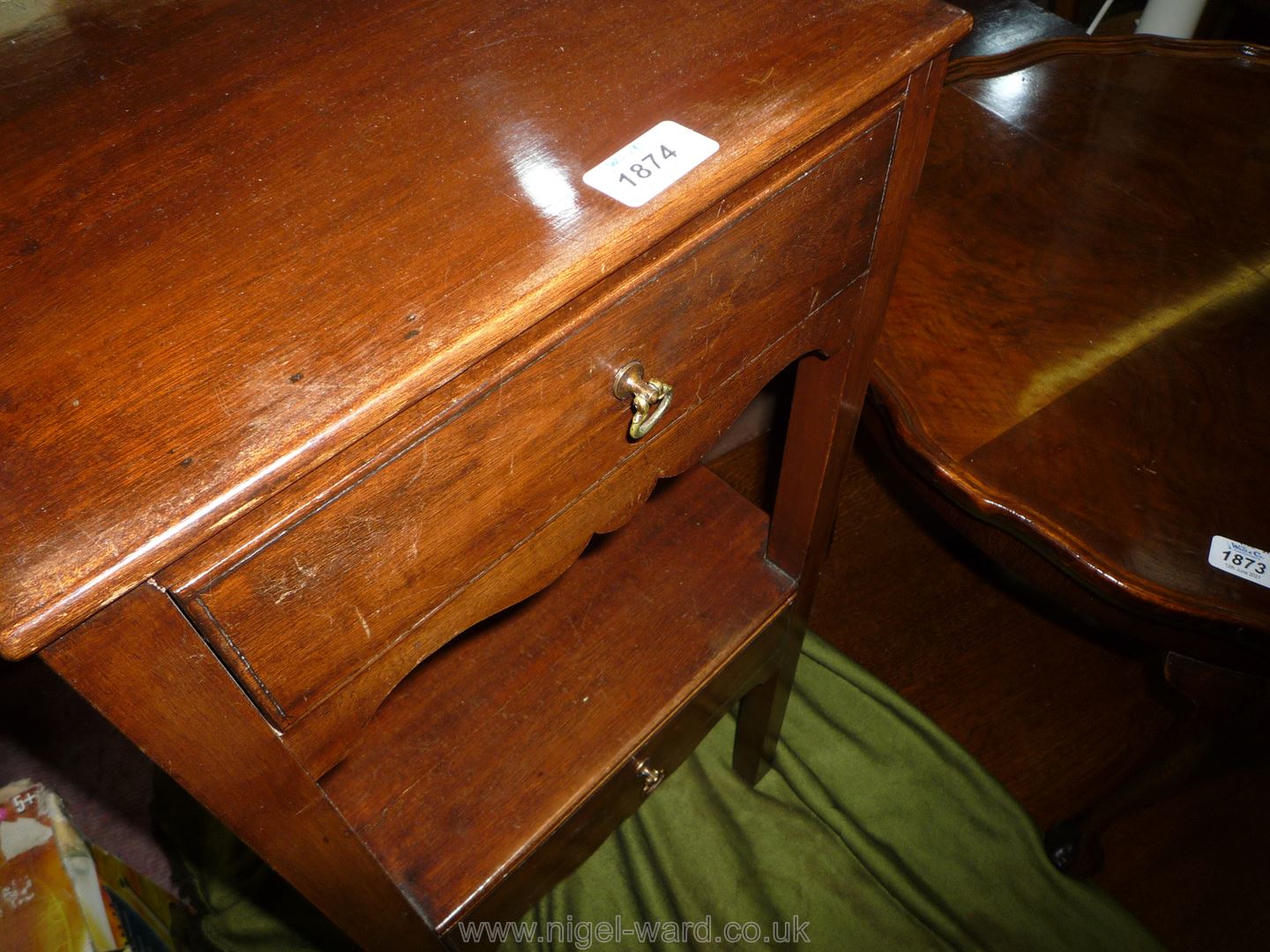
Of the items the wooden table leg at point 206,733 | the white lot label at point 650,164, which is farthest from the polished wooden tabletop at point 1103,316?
the wooden table leg at point 206,733

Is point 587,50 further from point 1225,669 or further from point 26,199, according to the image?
point 1225,669

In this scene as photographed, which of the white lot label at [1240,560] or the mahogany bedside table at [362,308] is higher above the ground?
the mahogany bedside table at [362,308]

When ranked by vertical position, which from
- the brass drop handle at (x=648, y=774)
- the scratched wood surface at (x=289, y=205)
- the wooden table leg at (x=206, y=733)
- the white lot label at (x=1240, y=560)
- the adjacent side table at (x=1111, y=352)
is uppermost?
the scratched wood surface at (x=289, y=205)

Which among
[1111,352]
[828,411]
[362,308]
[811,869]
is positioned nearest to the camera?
[362,308]

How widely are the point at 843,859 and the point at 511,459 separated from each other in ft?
2.75

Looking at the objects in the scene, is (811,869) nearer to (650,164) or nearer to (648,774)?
(648,774)

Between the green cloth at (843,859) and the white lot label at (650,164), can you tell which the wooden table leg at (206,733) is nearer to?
the white lot label at (650,164)

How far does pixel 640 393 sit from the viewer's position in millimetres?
449

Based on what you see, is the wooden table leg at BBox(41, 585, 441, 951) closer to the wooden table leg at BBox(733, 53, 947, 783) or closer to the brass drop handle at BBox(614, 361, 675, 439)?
the brass drop handle at BBox(614, 361, 675, 439)

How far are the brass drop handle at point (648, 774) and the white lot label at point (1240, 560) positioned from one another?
0.47 metres

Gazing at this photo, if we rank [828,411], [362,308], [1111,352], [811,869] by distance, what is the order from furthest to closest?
[811,869] → [1111,352] → [828,411] → [362,308]

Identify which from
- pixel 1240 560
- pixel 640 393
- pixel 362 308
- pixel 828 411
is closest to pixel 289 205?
pixel 362 308

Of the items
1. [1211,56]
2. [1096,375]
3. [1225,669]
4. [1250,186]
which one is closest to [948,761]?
[1225,669]

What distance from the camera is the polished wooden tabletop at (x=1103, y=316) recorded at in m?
0.74
